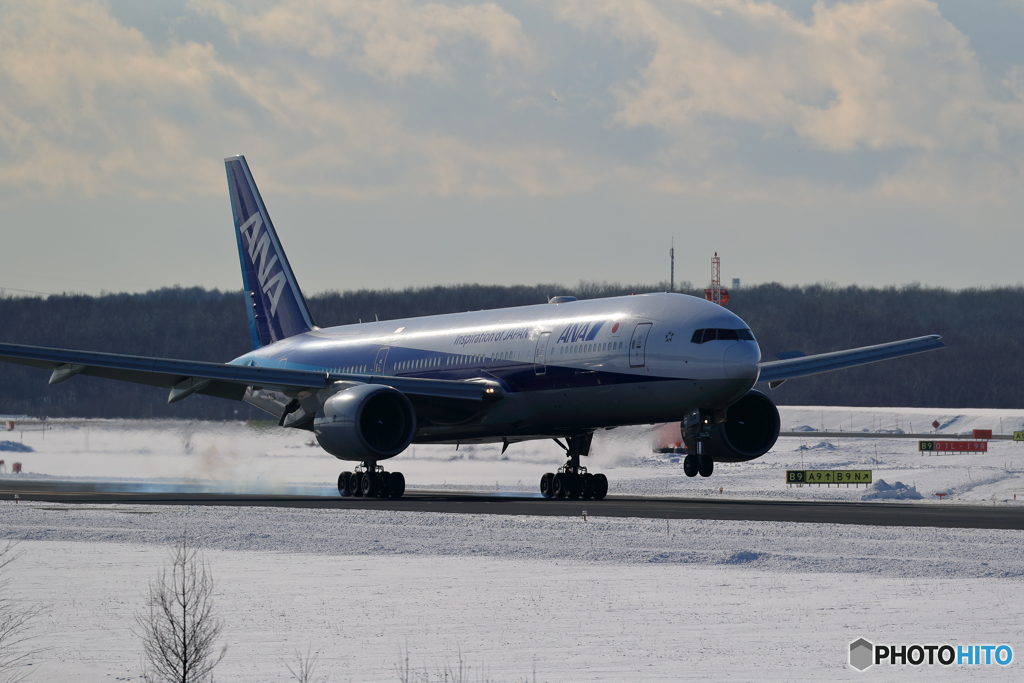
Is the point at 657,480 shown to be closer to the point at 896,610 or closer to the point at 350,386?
the point at 350,386

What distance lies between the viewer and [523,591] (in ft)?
57.6

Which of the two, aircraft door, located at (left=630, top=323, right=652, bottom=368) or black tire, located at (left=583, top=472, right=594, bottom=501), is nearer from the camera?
aircraft door, located at (left=630, top=323, right=652, bottom=368)

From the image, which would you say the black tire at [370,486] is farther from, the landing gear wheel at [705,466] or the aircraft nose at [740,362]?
the aircraft nose at [740,362]

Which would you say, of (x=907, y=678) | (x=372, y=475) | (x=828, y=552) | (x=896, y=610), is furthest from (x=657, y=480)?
(x=907, y=678)

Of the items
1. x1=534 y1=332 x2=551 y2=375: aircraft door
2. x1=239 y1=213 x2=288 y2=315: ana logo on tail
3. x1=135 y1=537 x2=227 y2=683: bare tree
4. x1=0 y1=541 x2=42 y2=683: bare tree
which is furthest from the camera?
x1=239 y1=213 x2=288 y2=315: ana logo on tail

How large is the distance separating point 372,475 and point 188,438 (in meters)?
15.1

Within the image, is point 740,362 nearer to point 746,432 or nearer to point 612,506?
point 746,432

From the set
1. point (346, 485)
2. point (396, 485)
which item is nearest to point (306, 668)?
point (396, 485)

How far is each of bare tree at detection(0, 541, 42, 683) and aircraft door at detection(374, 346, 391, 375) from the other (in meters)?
22.1

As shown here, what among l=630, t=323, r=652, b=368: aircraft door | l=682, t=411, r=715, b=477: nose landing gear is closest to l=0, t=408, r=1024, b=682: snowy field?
l=682, t=411, r=715, b=477: nose landing gear

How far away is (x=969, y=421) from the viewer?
100125 mm

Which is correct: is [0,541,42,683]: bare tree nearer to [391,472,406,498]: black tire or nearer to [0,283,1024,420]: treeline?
[391,472,406,498]: black tire

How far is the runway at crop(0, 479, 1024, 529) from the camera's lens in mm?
26922

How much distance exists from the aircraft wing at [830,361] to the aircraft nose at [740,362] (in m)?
3.80
